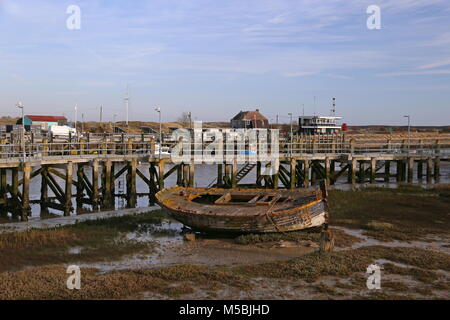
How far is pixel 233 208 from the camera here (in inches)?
773

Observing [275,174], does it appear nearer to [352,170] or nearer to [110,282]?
[352,170]

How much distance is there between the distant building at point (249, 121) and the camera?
8106 cm

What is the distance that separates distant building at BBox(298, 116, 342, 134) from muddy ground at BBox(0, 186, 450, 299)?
1903 inches

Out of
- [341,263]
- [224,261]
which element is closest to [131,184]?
[224,261]

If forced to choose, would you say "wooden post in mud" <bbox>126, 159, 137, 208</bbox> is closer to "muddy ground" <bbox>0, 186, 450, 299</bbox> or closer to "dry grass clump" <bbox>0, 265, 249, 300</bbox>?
"muddy ground" <bbox>0, 186, 450, 299</bbox>

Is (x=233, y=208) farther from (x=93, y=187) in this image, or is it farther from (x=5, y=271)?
(x=93, y=187)

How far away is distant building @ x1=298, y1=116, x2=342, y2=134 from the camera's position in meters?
70.4

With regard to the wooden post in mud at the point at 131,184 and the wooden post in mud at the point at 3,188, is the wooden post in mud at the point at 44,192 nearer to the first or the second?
the wooden post in mud at the point at 3,188

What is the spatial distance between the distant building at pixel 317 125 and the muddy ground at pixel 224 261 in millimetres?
48328

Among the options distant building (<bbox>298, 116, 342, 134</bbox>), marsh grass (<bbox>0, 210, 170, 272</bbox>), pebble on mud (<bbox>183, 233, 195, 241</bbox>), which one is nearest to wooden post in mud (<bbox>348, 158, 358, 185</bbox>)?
marsh grass (<bbox>0, 210, 170, 272</bbox>)


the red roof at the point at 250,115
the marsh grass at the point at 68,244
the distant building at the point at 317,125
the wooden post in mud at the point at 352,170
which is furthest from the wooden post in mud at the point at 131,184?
the red roof at the point at 250,115
